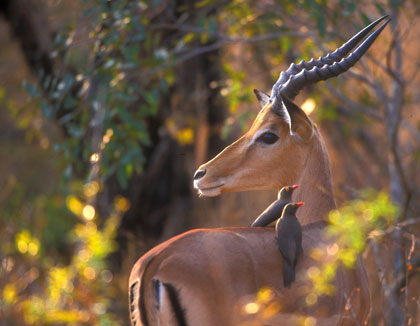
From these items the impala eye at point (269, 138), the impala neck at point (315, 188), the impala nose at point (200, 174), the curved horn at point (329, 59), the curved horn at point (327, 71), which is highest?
the curved horn at point (327, 71)

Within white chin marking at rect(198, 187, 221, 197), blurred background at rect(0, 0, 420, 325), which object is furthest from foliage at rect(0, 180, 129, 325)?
white chin marking at rect(198, 187, 221, 197)

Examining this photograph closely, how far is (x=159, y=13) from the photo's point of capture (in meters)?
6.98

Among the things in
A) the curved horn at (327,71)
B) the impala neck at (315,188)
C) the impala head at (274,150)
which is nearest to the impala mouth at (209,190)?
the impala head at (274,150)

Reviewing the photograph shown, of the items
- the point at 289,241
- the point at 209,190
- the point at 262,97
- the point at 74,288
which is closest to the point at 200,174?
the point at 209,190

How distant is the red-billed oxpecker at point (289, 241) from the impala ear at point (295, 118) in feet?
2.15

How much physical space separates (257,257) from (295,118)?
95cm

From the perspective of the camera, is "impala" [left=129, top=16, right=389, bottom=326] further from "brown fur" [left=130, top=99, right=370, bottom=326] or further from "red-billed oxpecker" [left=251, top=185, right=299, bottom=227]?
"red-billed oxpecker" [left=251, top=185, right=299, bottom=227]

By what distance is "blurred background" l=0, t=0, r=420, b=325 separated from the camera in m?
5.77

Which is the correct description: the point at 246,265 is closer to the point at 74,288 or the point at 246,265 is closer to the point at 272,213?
the point at 272,213

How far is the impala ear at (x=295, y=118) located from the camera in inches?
142

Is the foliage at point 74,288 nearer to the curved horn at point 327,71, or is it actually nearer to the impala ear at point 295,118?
the impala ear at point 295,118

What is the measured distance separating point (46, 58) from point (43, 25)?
475mm

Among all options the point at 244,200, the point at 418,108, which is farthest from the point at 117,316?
the point at 418,108

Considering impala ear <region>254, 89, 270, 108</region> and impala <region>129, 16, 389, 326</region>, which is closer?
impala <region>129, 16, 389, 326</region>
